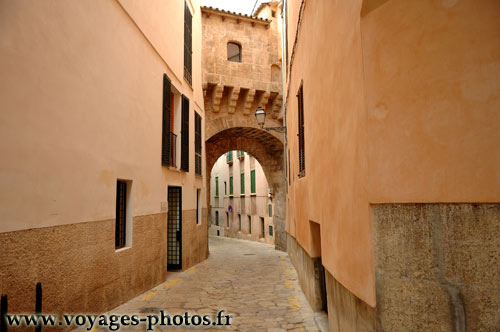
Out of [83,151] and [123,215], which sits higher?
[83,151]

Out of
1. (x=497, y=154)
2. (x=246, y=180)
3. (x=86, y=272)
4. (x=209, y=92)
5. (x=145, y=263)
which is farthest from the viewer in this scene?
(x=246, y=180)

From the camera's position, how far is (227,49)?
16172 mm

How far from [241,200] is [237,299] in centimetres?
2088

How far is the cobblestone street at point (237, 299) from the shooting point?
5520 mm

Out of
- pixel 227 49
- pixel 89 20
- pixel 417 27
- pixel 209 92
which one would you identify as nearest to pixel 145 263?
pixel 89 20

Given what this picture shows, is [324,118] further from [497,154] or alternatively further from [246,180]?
[246,180]

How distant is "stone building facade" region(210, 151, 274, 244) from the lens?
23688 mm

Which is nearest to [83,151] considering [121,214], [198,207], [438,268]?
[121,214]

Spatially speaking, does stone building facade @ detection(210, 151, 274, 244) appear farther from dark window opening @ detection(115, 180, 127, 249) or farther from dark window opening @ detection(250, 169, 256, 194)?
dark window opening @ detection(115, 180, 127, 249)

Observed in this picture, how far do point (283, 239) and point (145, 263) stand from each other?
33.8 feet

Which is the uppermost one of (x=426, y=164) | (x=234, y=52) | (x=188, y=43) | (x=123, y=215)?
(x=234, y=52)

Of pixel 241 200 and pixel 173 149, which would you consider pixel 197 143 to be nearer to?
pixel 173 149

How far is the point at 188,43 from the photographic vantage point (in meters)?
11.9

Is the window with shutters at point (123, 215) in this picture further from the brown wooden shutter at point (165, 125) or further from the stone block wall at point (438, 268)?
the stone block wall at point (438, 268)
